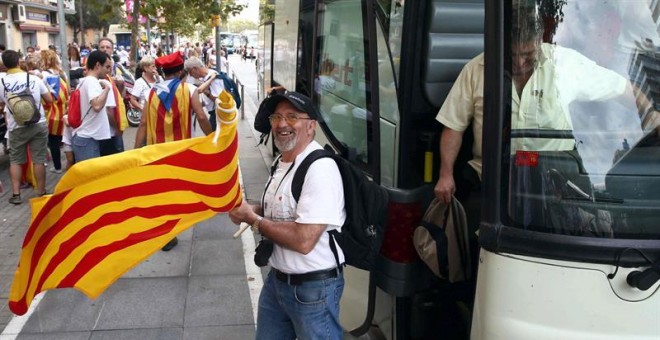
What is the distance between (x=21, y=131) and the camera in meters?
7.62

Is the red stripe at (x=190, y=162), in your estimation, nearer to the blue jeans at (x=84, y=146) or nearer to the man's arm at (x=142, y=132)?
the man's arm at (x=142, y=132)

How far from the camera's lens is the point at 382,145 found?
→ 10.5 feet

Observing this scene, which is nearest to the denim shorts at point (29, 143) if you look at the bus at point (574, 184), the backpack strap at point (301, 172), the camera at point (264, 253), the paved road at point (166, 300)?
the paved road at point (166, 300)

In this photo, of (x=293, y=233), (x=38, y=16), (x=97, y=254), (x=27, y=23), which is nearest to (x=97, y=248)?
(x=97, y=254)

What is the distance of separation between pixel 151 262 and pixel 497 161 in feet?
14.0

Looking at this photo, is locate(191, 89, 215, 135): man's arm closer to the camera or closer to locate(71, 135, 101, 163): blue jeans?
locate(71, 135, 101, 163): blue jeans

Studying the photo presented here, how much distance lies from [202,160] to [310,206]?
0.73 meters

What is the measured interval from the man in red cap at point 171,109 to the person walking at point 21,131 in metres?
2.41

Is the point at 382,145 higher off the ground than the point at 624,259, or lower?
higher

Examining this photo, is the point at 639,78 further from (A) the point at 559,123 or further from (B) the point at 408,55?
(B) the point at 408,55

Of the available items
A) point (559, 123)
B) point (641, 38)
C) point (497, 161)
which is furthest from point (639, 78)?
point (497, 161)

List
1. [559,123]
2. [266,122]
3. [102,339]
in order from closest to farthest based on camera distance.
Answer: [559,123]
[266,122]
[102,339]

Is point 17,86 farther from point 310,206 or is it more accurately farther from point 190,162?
point 310,206

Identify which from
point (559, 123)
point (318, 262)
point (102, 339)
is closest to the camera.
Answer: point (559, 123)
